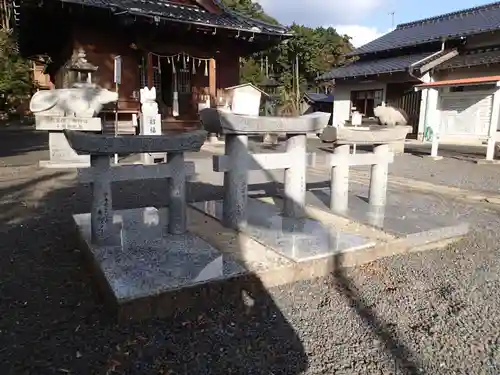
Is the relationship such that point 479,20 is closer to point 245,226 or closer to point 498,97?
point 498,97

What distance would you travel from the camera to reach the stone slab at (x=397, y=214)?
12.6ft

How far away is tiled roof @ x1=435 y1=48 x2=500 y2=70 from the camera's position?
1449 centimetres

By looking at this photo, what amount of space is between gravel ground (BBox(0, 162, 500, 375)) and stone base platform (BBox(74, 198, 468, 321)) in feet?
0.30

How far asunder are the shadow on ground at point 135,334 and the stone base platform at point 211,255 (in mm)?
90

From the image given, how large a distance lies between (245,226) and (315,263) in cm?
95

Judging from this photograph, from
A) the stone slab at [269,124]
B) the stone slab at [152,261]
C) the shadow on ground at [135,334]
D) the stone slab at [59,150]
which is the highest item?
the stone slab at [269,124]

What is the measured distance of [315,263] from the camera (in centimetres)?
294

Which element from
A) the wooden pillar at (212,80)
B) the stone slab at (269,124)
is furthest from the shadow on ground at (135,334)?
the wooden pillar at (212,80)

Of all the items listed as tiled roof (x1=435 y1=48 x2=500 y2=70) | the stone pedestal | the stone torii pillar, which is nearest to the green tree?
the stone pedestal

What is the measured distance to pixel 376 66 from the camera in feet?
61.5

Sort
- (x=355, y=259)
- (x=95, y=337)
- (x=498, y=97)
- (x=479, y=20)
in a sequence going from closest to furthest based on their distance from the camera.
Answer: (x=95, y=337) < (x=355, y=259) < (x=498, y=97) < (x=479, y=20)

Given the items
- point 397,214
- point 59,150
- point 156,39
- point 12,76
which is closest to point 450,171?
point 397,214

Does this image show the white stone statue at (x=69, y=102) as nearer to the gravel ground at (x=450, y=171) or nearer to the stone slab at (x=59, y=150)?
the stone slab at (x=59, y=150)

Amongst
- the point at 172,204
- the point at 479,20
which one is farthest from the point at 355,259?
the point at 479,20
